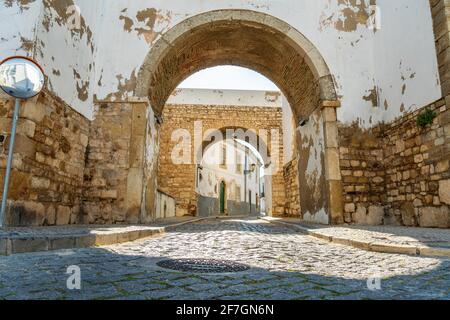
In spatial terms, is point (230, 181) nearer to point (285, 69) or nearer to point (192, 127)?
point (192, 127)

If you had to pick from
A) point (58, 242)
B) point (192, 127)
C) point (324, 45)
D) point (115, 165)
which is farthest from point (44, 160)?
point (192, 127)

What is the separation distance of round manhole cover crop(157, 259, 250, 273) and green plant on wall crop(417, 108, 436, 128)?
4.94 m

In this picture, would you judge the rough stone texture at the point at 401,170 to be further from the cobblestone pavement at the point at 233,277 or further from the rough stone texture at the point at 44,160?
the rough stone texture at the point at 44,160

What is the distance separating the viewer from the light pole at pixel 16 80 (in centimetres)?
363

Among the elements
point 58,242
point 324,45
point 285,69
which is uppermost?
point 324,45

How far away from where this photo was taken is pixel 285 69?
861cm

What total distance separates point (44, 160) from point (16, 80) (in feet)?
5.57

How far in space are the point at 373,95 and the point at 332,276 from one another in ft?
21.2

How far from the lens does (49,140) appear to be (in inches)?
206

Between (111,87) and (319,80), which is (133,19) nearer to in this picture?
(111,87)

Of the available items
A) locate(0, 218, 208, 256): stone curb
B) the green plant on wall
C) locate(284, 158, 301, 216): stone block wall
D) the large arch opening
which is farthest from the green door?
locate(0, 218, 208, 256): stone curb

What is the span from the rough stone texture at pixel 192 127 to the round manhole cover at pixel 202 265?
11884mm
